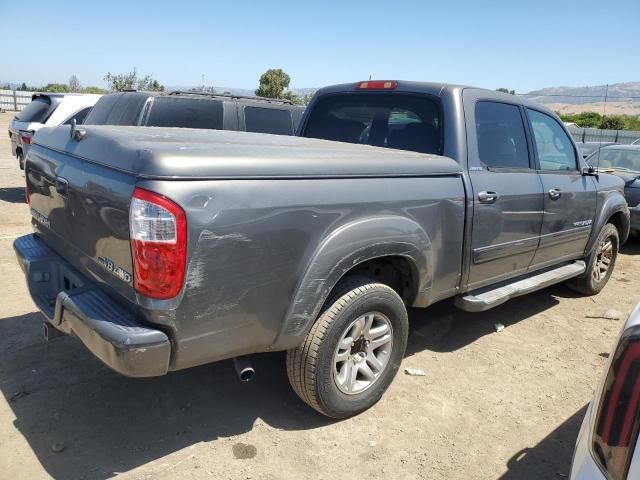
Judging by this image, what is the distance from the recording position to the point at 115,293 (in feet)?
8.14

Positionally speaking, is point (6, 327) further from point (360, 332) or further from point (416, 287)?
point (416, 287)

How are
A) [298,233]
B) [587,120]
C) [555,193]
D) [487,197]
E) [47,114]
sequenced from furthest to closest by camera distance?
[587,120] < [47,114] < [555,193] < [487,197] < [298,233]

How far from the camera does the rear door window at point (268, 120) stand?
749 cm

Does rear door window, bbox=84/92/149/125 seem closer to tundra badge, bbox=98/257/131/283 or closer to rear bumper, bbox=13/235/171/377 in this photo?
rear bumper, bbox=13/235/171/377

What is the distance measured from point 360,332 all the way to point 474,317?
2.16m

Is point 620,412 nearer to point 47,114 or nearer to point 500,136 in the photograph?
point 500,136

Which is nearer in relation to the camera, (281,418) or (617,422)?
(617,422)

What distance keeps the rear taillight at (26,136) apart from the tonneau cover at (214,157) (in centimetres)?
635

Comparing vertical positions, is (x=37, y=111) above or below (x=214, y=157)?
above

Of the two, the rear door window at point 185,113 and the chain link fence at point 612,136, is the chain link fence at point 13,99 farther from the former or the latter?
the rear door window at point 185,113

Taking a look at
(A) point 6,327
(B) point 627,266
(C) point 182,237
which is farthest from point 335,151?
(B) point 627,266

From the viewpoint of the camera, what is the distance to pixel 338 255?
2.72 meters

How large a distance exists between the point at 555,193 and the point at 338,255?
2.53m

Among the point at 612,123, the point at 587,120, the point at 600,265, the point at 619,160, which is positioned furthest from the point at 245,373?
the point at 587,120
